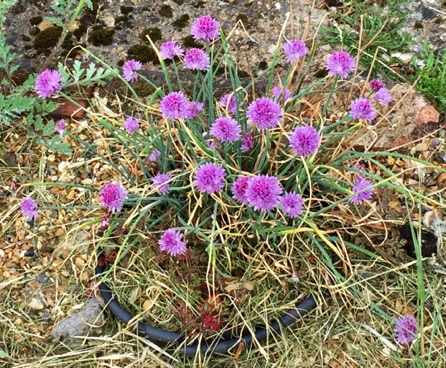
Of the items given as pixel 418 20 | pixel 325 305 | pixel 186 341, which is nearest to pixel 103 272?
pixel 186 341

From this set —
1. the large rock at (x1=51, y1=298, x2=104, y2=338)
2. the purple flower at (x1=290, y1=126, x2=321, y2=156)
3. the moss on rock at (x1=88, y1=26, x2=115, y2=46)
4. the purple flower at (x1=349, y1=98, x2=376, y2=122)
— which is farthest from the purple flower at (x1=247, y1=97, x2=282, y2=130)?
the moss on rock at (x1=88, y1=26, x2=115, y2=46)

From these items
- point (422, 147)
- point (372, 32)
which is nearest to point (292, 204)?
point (422, 147)

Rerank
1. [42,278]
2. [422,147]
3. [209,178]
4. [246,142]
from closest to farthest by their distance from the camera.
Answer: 1. [209,178]
2. [246,142]
3. [42,278]
4. [422,147]

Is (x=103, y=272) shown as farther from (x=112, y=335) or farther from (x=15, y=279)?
(x=15, y=279)

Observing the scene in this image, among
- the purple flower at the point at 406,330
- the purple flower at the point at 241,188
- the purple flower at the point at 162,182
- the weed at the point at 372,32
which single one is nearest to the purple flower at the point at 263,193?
the purple flower at the point at 241,188

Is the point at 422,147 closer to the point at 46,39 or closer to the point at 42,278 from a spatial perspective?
the point at 42,278

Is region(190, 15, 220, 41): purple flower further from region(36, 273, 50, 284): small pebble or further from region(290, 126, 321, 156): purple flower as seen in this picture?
region(36, 273, 50, 284): small pebble

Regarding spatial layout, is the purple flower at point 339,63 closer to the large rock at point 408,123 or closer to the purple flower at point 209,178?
the purple flower at point 209,178
